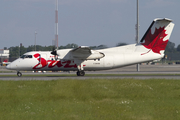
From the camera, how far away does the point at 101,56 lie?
29594 mm

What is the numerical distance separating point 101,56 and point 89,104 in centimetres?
1711

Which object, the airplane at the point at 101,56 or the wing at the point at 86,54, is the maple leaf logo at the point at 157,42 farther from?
the wing at the point at 86,54

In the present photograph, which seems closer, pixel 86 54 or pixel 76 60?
Answer: pixel 86 54

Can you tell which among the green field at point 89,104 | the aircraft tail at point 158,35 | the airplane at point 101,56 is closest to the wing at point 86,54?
the airplane at point 101,56

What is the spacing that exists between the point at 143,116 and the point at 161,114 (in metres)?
0.98

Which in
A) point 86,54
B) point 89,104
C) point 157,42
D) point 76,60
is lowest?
point 89,104

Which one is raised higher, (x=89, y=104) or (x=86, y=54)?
(x=86, y=54)

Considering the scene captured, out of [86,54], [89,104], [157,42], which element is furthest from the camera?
[157,42]

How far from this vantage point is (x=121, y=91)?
1700 centimetres

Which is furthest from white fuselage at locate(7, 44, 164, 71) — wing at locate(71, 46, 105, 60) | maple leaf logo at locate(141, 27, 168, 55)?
maple leaf logo at locate(141, 27, 168, 55)

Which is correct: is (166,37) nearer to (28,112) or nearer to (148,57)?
(148,57)

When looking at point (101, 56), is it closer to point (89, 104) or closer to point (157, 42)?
point (157, 42)

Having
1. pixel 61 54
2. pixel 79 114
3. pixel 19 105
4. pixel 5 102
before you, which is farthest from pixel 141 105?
pixel 61 54

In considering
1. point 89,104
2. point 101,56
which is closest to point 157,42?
point 101,56
